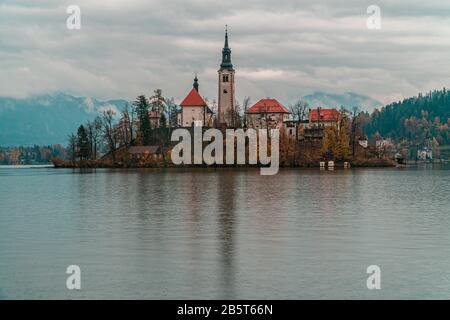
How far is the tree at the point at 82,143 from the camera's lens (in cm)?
14550

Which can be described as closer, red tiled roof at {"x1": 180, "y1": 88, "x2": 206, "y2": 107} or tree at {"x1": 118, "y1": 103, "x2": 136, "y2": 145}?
tree at {"x1": 118, "y1": 103, "x2": 136, "y2": 145}

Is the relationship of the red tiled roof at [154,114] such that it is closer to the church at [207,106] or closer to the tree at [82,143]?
the church at [207,106]

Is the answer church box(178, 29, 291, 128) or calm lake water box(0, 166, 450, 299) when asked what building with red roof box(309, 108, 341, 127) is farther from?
calm lake water box(0, 166, 450, 299)

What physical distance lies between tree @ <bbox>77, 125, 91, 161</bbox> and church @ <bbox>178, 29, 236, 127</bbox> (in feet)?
94.6

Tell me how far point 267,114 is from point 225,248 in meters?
140

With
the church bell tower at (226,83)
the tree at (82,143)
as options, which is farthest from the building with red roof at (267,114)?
the tree at (82,143)

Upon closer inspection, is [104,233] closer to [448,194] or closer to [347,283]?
[347,283]

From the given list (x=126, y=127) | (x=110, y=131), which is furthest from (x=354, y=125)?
(x=110, y=131)

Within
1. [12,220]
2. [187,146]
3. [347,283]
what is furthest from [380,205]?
[187,146]

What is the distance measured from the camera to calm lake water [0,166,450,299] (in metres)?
23.0

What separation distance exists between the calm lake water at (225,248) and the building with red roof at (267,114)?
98.3 m

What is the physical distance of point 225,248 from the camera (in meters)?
30.5

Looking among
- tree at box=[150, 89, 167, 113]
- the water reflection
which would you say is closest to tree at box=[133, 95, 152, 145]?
tree at box=[150, 89, 167, 113]
